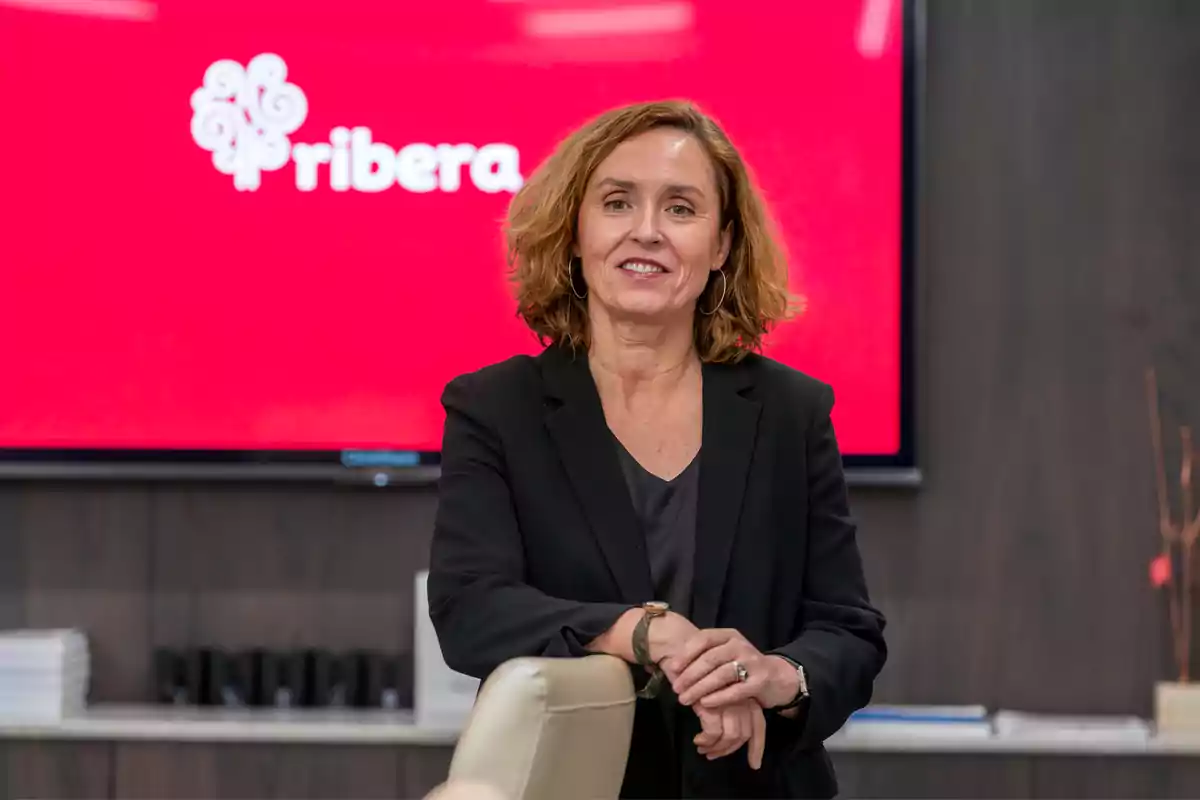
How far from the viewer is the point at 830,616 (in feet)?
4.98

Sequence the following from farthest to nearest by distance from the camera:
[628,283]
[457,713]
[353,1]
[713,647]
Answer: [353,1] → [457,713] → [628,283] → [713,647]

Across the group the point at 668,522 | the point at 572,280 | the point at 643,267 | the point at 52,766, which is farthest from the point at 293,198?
the point at 668,522

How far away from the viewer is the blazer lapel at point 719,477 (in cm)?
147

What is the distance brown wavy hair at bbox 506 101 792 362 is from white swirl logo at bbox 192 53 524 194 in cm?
145

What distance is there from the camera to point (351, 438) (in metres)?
3.13

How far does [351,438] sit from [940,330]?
1.41m

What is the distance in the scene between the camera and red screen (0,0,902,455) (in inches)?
122

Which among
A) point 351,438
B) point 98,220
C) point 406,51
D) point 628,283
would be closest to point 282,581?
point 351,438

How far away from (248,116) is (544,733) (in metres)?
2.58

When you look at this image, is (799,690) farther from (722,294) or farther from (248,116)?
(248,116)

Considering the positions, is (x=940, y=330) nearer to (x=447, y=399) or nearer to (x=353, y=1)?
(x=353, y=1)

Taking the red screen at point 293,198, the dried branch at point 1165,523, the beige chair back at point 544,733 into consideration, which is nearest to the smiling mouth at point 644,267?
the beige chair back at point 544,733

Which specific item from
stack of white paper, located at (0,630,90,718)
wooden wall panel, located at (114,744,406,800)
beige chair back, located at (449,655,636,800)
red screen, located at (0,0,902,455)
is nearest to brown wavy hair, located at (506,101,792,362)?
beige chair back, located at (449,655,636,800)

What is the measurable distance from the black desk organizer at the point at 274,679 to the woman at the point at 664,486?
65.8 inches
